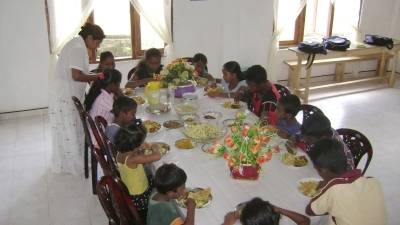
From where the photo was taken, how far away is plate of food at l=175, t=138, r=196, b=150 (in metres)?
2.74

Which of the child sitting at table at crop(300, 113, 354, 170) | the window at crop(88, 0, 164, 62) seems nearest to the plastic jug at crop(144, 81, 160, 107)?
the child sitting at table at crop(300, 113, 354, 170)

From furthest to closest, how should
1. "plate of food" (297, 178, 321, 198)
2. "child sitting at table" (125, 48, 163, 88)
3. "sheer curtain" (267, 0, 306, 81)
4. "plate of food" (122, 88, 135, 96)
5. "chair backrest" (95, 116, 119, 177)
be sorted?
1. "sheer curtain" (267, 0, 306, 81)
2. "child sitting at table" (125, 48, 163, 88)
3. "plate of food" (122, 88, 135, 96)
4. "chair backrest" (95, 116, 119, 177)
5. "plate of food" (297, 178, 321, 198)

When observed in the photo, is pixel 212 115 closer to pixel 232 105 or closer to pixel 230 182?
pixel 232 105

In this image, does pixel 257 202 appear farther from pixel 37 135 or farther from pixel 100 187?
pixel 37 135

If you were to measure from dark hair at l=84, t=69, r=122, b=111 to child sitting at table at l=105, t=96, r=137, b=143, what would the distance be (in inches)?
17.2

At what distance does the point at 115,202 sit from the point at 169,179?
305 mm

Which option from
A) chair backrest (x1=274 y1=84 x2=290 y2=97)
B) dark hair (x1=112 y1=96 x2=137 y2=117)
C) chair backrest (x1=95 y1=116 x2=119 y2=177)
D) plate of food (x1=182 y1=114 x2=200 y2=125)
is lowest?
chair backrest (x1=95 y1=116 x2=119 y2=177)

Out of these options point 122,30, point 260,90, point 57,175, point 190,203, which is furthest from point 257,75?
point 122,30

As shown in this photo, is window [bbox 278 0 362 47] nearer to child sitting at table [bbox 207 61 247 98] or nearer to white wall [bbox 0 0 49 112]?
child sitting at table [bbox 207 61 247 98]

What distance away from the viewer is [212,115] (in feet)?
10.8

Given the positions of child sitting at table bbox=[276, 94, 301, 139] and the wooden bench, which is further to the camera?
the wooden bench

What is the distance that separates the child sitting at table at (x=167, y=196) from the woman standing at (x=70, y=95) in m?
1.68

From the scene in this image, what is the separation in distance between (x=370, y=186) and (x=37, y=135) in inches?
157

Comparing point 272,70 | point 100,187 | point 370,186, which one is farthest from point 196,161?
point 272,70
